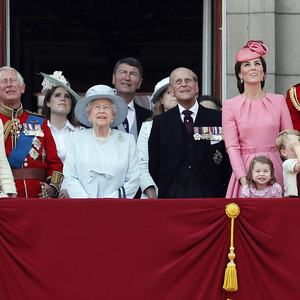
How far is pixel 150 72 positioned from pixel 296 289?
26.8 ft

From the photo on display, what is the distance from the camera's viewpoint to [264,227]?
22.3 feet

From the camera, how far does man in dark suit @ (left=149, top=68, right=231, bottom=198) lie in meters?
7.75

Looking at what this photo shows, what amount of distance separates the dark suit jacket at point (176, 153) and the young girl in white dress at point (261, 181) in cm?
60

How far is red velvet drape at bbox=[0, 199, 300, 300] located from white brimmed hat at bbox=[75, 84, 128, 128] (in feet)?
3.70

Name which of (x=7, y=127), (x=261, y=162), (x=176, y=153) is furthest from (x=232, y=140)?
(x=7, y=127)

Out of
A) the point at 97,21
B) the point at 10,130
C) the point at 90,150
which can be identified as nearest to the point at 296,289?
the point at 90,150

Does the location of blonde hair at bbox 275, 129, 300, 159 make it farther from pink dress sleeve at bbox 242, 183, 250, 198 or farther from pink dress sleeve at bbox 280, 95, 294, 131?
pink dress sleeve at bbox 242, 183, 250, 198

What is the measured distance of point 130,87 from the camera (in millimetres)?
8938

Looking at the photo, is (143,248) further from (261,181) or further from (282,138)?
(282,138)

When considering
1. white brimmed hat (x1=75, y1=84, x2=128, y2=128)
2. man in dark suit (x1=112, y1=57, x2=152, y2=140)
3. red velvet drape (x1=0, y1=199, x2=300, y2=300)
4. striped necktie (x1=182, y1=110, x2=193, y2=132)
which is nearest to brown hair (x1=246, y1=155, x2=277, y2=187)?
red velvet drape (x1=0, y1=199, x2=300, y2=300)

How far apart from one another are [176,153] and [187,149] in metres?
0.10

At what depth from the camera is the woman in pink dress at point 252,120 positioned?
7.44 metres

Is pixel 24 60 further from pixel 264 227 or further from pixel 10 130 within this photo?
pixel 264 227

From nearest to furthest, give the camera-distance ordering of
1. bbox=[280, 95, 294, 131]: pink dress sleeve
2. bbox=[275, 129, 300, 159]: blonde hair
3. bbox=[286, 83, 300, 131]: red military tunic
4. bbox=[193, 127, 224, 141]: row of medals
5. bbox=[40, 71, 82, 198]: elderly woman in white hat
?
bbox=[275, 129, 300, 159]: blonde hair < bbox=[280, 95, 294, 131]: pink dress sleeve < bbox=[193, 127, 224, 141]: row of medals < bbox=[286, 83, 300, 131]: red military tunic < bbox=[40, 71, 82, 198]: elderly woman in white hat
